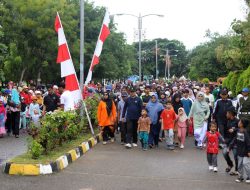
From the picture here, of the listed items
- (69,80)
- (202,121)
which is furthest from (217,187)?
(69,80)

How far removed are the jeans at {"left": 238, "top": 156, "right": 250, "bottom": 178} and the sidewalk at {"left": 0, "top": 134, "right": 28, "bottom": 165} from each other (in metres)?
5.03

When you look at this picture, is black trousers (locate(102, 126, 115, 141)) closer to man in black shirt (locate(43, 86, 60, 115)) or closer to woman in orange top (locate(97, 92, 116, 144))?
woman in orange top (locate(97, 92, 116, 144))

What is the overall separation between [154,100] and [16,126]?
181 inches

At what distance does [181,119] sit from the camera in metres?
13.8

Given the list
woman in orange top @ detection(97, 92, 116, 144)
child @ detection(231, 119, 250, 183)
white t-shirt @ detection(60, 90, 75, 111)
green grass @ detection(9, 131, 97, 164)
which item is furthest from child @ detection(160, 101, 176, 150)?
child @ detection(231, 119, 250, 183)

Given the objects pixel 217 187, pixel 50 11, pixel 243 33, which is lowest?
pixel 217 187

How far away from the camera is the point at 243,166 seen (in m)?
9.05

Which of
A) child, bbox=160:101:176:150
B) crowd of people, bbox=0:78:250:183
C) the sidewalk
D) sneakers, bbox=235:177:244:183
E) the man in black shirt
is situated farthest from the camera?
the man in black shirt

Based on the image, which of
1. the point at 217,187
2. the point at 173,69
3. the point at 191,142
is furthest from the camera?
the point at 173,69

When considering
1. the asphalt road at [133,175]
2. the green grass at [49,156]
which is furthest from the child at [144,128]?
the green grass at [49,156]

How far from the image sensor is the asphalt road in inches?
332

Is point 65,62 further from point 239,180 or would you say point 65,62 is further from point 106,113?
point 239,180

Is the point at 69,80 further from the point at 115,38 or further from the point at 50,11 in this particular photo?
the point at 115,38

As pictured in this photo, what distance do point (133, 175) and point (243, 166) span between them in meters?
2.13
